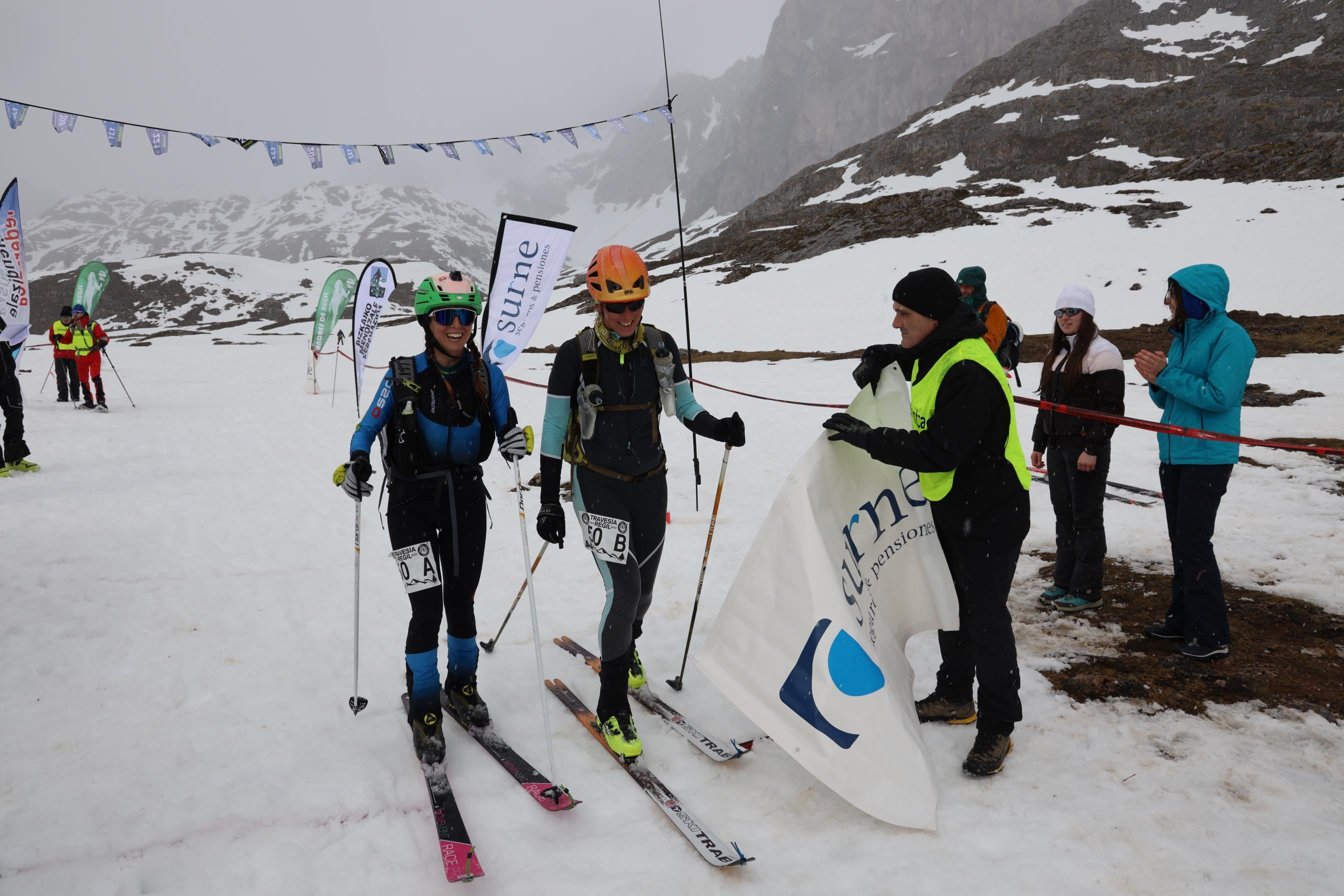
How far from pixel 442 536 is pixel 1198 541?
4.74 m

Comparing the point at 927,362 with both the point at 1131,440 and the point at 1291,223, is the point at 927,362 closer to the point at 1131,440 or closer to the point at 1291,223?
the point at 1131,440

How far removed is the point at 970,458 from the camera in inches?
138

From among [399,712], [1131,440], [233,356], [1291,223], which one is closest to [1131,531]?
[1131,440]

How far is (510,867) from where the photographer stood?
3.13 m

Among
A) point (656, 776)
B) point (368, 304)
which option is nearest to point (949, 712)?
point (656, 776)

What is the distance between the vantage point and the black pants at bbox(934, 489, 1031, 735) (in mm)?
3525

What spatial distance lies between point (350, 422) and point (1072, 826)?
16.3 metres

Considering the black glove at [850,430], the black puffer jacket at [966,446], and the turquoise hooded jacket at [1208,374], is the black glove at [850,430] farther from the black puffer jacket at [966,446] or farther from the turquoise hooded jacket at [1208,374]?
the turquoise hooded jacket at [1208,374]

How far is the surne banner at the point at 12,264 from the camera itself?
39.2ft

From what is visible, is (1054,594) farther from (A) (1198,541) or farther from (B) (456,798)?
(B) (456,798)

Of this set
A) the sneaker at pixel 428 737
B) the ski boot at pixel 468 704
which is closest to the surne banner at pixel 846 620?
the ski boot at pixel 468 704

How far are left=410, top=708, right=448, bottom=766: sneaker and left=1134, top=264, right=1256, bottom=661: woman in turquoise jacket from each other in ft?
15.4

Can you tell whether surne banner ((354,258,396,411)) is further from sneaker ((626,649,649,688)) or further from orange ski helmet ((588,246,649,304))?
orange ski helmet ((588,246,649,304))

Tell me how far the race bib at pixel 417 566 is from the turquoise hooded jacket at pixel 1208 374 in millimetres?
4524
